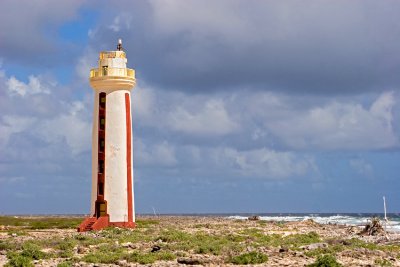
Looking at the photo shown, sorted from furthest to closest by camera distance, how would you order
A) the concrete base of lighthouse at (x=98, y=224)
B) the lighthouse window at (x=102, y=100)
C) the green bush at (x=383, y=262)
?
the lighthouse window at (x=102, y=100) → the concrete base of lighthouse at (x=98, y=224) → the green bush at (x=383, y=262)

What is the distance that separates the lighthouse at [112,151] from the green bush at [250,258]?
61.2 ft

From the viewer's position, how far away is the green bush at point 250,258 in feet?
70.8

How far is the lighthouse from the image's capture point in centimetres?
4025

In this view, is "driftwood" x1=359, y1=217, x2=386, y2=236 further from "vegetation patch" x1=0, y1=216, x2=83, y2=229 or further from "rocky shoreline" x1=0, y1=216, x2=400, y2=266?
"vegetation patch" x1=0, y1=216, x2=83, y2=229

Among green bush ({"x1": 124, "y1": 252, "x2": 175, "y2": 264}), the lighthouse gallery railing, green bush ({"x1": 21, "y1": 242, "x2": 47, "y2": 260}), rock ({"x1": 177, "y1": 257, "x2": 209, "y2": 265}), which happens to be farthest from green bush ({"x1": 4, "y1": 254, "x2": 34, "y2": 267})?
the lighthouse gallery railing

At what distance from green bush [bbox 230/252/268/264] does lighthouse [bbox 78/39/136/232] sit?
61.2 ft

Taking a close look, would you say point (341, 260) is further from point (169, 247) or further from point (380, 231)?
point (380, 231)

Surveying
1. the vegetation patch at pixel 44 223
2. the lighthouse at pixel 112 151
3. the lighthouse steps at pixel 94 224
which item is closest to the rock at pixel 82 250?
the lighthouse steps at pixel 94 224

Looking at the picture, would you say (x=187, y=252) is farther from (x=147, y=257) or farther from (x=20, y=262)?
(x=20, y=262)

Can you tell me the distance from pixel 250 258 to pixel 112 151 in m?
20.1

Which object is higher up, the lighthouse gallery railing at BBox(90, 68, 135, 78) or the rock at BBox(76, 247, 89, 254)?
the lighthouse gallery railing at BBox(90, 68, 135, 78)

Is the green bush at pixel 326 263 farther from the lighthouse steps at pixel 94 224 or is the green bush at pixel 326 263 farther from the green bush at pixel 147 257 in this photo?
the lighthouse steps at pixel 94 224

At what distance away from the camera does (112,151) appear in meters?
40.5

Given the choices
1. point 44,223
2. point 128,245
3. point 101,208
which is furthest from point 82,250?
point 44,223
